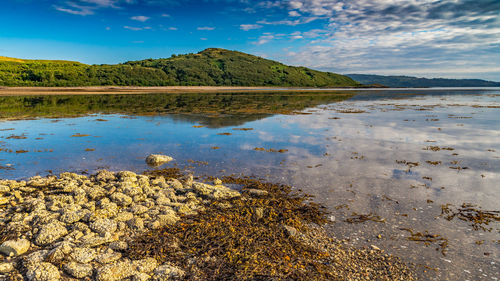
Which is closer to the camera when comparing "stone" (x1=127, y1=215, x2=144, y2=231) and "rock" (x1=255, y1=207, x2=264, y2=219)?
"stone" (x1=127, y1=215, x2=144, y2=231)

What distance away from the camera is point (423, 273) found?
204 inches

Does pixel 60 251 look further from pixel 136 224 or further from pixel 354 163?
pixel 354 163

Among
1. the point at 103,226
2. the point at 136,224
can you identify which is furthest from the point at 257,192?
the point at 103,226

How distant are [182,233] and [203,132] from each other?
543 inches

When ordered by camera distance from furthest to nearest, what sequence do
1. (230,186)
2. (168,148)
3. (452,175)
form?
(168,148) < (452,175) < (230,186)

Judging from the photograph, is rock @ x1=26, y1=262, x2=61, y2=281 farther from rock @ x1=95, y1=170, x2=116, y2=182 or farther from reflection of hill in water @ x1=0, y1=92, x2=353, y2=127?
reflection of hill in water @ x1=0, y1=92, x2=353, y2=127

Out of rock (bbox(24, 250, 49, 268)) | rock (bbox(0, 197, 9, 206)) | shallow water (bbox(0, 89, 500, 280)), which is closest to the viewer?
rock (bbox(24, 250, 49, 268))

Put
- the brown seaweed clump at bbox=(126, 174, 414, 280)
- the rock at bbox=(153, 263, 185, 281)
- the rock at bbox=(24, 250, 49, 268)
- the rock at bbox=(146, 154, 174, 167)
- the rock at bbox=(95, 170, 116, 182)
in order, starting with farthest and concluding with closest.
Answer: the rock at bbox=(146, 154, 174, 167) < the rock at bbox=(95, 170, 116, 182) < the brown seaweed clump at bbox=(126, 174, 414, 280) < the rock at bbox=(24, 250, 49, 268) < the rock at bbox=(153, 263, 185, 281)

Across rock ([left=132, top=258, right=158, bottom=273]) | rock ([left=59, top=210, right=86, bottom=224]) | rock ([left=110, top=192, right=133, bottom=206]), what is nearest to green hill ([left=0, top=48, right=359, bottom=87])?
rock ([left=110, top=192, right=133, bottom=206])

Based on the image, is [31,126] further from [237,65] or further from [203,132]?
[237,65]

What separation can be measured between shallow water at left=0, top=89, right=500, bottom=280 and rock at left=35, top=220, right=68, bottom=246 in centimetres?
563

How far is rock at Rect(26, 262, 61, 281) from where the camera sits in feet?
15.1

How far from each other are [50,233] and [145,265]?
245 centimetres

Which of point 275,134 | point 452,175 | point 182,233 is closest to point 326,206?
point 182,233
